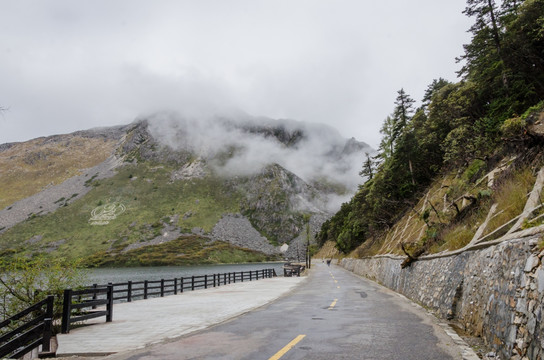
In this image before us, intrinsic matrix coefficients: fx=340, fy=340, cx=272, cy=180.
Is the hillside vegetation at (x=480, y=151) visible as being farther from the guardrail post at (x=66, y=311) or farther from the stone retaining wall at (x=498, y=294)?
the guardrail post at (x=66, y=311)

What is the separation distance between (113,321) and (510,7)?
39459mm

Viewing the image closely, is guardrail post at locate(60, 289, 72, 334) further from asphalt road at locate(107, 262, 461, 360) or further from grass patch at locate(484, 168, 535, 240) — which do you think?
grass patch at locate(484, 168, 535, 240)

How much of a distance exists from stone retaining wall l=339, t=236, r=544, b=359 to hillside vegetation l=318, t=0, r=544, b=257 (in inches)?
35.3

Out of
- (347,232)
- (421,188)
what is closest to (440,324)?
(421,188)

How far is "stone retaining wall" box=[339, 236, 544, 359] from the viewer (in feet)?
17.2

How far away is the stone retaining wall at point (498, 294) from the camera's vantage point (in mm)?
5254

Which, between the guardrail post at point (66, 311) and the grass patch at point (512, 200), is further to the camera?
the guardrail post at point (66, 311)

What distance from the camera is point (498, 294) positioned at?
6.89m

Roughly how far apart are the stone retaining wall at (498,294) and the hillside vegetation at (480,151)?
896 mm

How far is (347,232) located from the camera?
7294cm

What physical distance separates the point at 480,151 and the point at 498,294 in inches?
715

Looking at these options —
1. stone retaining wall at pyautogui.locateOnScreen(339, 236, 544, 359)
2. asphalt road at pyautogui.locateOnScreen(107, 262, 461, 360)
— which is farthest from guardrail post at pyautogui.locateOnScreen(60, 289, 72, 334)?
stone retaining wall at pyautogui.locateOnScreen(339, 236, 544, 359)

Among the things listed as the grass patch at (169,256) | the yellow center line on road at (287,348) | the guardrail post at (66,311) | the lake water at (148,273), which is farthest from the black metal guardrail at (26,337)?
the grass patch at (169,256)

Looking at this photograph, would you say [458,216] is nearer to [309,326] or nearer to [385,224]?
[309,326]
